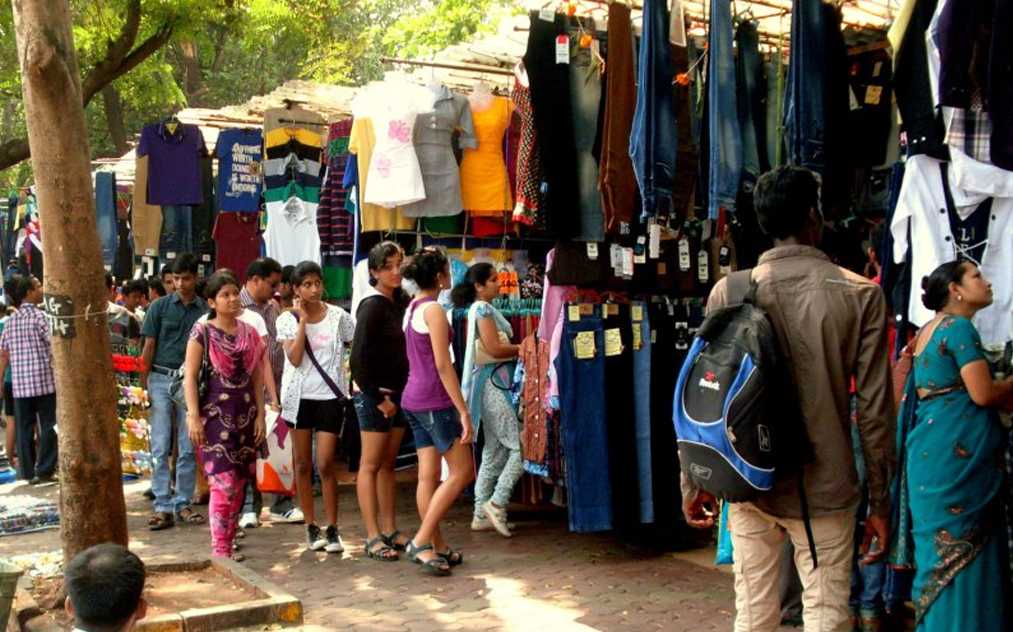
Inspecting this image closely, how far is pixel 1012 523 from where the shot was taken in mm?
4410

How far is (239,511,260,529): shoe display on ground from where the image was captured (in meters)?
8.55

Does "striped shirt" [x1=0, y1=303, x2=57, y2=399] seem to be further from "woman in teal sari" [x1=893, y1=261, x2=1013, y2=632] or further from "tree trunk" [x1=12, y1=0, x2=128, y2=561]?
"woman in teal sari" [x1=893, y1=261, x2=1013, y2=632]

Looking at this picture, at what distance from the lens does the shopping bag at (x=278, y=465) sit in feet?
28.0

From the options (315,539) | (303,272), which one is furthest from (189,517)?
(303,272)

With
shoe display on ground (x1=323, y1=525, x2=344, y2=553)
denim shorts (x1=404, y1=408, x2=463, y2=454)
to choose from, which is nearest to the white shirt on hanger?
denim shorts (x1=404, y1=408, x2=463, y2=454)

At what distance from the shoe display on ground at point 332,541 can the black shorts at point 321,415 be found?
692 millimetres

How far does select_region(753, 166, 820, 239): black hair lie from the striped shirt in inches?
349

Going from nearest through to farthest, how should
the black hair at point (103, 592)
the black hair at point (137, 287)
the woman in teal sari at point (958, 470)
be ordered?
1. the black hair at point (103, 592)
2. the woman in teal sari at point (958, 470)
3. the black hair at point (137, 287)

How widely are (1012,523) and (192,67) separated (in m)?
24.4

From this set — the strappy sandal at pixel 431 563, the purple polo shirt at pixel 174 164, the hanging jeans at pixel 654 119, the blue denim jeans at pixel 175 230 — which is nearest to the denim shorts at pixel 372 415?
the strappy sandal at pixel 431 563

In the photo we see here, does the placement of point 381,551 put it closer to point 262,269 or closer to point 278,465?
point 278,465

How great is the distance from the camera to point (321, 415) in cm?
746

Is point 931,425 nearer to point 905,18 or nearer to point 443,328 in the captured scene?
point 905,18

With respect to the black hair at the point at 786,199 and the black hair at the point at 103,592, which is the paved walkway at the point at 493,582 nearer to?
the black hair at the point at 786,199
